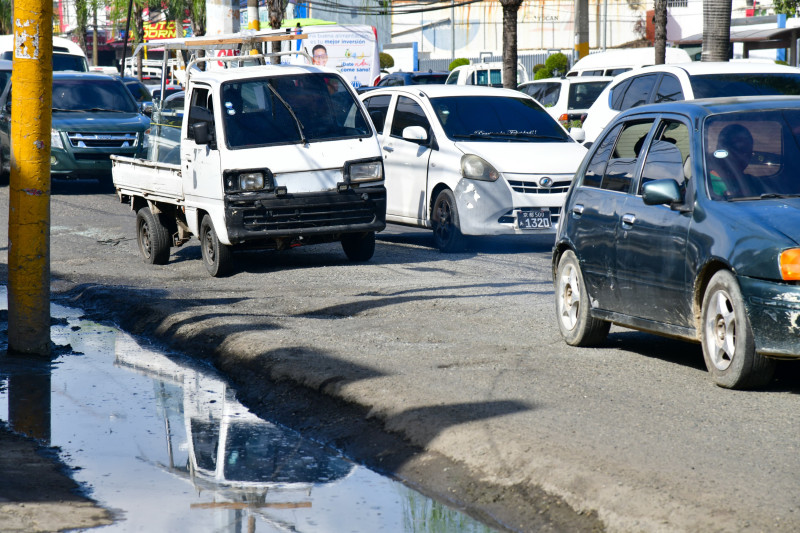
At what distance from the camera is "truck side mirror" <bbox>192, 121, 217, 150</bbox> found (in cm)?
1170

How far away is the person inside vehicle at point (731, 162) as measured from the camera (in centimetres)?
663

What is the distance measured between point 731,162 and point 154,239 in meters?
7.56

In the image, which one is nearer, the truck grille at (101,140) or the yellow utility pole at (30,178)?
the yellow utility pole at (30,178)

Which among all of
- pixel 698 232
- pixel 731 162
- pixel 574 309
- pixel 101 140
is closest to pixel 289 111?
pixel 574 309

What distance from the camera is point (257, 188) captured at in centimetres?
Result: 1162

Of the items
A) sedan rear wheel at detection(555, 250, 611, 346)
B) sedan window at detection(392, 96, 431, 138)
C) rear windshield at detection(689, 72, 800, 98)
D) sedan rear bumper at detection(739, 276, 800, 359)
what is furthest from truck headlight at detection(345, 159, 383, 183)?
sedan rear bumper at detection(739, 276, 800, 359)

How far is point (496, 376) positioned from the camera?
689cm

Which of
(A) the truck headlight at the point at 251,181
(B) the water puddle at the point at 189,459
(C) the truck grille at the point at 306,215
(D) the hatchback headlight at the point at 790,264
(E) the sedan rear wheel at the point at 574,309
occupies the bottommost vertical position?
(B) the water puddle at the point at 189,459

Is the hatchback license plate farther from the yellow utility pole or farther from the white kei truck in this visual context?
the yellow utility pole

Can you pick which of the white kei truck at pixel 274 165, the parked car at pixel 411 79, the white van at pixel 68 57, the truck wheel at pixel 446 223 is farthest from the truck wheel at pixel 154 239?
the parked car at pixel 411 79

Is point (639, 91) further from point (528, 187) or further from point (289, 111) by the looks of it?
point (289, 111)

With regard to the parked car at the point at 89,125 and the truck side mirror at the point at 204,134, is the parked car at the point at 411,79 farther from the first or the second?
the truck side mirror at the point at 204,134

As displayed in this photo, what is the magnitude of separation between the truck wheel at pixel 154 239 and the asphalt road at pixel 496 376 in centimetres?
22

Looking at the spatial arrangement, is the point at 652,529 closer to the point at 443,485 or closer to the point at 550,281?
the point at 443,485
